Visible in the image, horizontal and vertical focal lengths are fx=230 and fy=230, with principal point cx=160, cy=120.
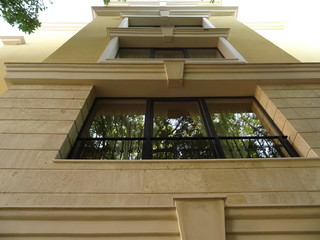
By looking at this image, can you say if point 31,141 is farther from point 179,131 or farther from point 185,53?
point 185,53

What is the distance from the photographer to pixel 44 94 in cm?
556

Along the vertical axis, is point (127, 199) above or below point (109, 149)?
below

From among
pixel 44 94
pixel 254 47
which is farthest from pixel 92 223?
pixel 254 47

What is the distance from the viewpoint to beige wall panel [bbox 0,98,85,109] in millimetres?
5184

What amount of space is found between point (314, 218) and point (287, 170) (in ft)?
3.10

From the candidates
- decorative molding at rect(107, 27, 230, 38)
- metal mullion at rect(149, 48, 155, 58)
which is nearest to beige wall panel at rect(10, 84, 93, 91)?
metal mullion at rect(149, 48, 155, 58)

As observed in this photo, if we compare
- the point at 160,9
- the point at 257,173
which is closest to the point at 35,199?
the point at 257,173

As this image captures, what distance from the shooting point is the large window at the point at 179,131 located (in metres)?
4.71

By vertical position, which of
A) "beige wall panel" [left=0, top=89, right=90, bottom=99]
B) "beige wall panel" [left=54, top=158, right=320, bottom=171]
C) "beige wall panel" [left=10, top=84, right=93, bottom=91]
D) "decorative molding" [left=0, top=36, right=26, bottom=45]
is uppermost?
"decorative molding" [left=0, top=36, right=26, bottom=45]

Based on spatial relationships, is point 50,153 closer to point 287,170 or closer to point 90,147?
point 90,147

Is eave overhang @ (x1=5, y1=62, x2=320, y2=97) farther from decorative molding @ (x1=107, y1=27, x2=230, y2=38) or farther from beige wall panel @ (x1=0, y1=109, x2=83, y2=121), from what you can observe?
decorative molding @ (x1=107, y1=27, x2=230, y2=38)

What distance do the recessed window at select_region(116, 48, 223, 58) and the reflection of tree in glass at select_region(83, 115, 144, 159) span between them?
387 centimetres

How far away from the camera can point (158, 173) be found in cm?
384

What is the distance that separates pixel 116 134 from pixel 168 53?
16.5 feet
